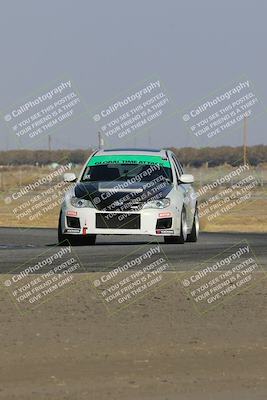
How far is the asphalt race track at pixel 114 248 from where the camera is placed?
683 inches

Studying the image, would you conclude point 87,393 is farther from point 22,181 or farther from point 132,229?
point 22,181

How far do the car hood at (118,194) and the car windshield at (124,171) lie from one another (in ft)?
1.26

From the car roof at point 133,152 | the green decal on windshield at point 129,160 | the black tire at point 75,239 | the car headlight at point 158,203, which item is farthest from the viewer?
the car roof at point 133,152

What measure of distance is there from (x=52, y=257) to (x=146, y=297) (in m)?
5.74

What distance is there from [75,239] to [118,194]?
52.6 inches

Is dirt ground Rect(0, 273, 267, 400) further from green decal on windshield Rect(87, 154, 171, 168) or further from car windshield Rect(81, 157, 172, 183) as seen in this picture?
green decal on windshield Rect(87, 154, 171, 168)

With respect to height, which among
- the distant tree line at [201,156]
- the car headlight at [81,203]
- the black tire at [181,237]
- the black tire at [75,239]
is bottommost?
the distant tree line at [201,156]

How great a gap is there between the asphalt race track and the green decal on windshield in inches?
61.0

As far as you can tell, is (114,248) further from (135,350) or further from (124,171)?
(135,350)

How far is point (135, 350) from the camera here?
972 centimetres

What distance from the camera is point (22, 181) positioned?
9738cm

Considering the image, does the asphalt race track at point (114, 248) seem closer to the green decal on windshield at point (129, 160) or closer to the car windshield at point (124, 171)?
the car windshield at point (124, 171)

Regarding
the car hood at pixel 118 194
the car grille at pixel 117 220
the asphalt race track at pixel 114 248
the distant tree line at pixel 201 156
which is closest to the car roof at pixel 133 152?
the car hood at pixel 118 194

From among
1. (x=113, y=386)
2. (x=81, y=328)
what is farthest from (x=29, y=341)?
(x=113, y=386)
